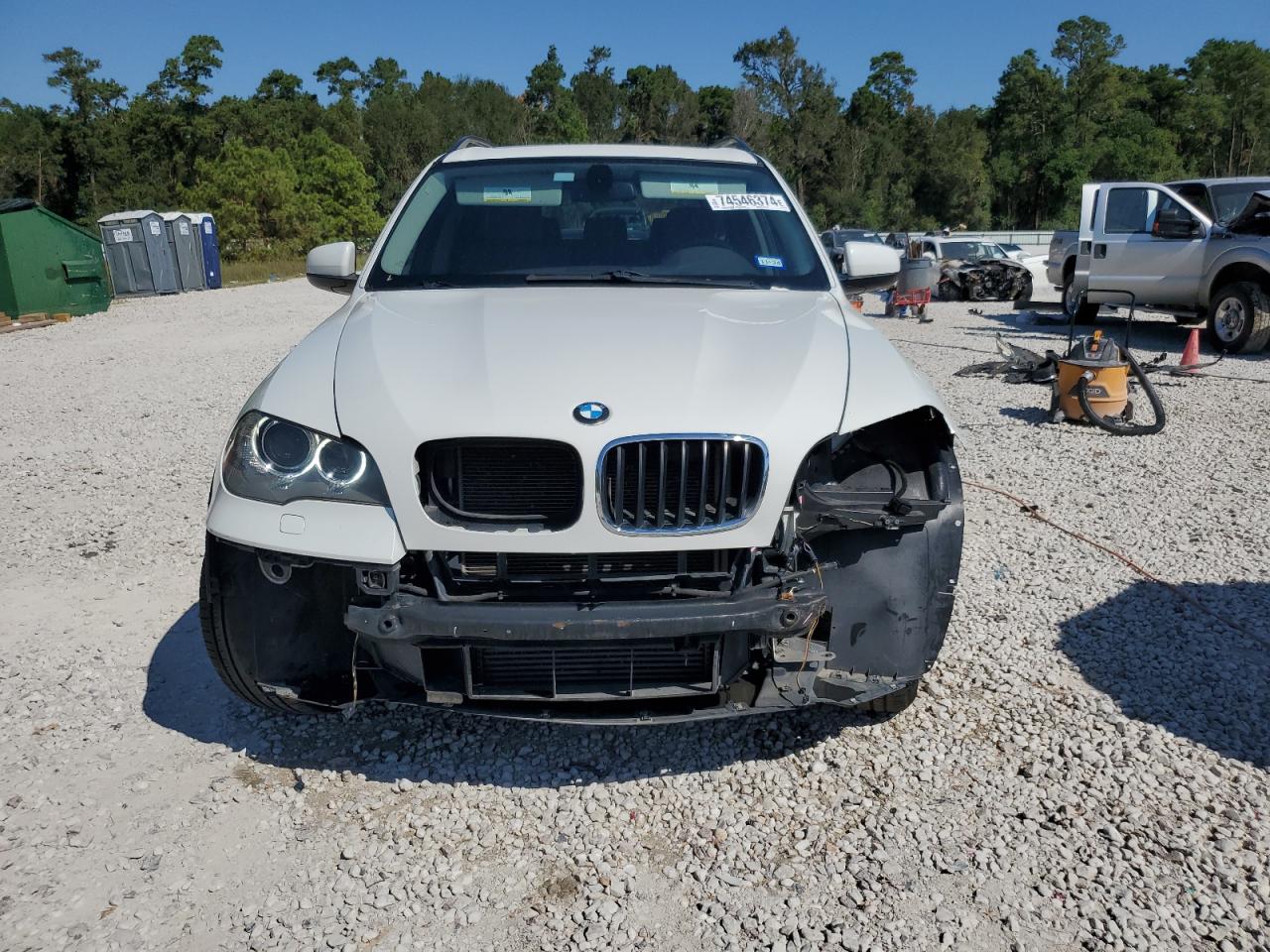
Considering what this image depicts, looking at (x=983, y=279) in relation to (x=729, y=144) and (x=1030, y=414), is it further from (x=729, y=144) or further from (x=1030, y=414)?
(x=729, y=144)

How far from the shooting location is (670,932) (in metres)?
2.23

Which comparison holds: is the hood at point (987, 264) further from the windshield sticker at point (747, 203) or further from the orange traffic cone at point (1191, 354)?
the windshield sticker at point (747, 203)

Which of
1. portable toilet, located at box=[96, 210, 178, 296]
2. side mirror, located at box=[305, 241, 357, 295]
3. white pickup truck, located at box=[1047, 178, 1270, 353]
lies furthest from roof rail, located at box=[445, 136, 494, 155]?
portable toilet, located at box=[96, 210, 178, 296]

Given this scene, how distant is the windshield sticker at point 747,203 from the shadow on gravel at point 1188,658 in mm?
2106

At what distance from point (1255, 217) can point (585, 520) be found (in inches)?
469

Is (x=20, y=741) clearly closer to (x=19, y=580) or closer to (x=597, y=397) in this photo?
(x=19, y=580)

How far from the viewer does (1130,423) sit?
7.44 meters

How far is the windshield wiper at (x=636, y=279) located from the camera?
3.36m

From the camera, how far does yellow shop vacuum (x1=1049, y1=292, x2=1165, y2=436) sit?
7.33m

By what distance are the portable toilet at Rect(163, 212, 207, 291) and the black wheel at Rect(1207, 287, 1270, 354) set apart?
24.1 meters

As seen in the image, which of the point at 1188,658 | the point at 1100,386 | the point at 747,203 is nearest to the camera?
the point at 1188,658

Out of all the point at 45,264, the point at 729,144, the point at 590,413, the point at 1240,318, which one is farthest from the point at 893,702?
the point at 45,264

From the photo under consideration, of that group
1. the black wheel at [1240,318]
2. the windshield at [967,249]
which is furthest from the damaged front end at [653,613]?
the windshield at [967,249]

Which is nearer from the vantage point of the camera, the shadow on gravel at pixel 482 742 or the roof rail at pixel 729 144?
the shadow on gravel at pixel 482 742
